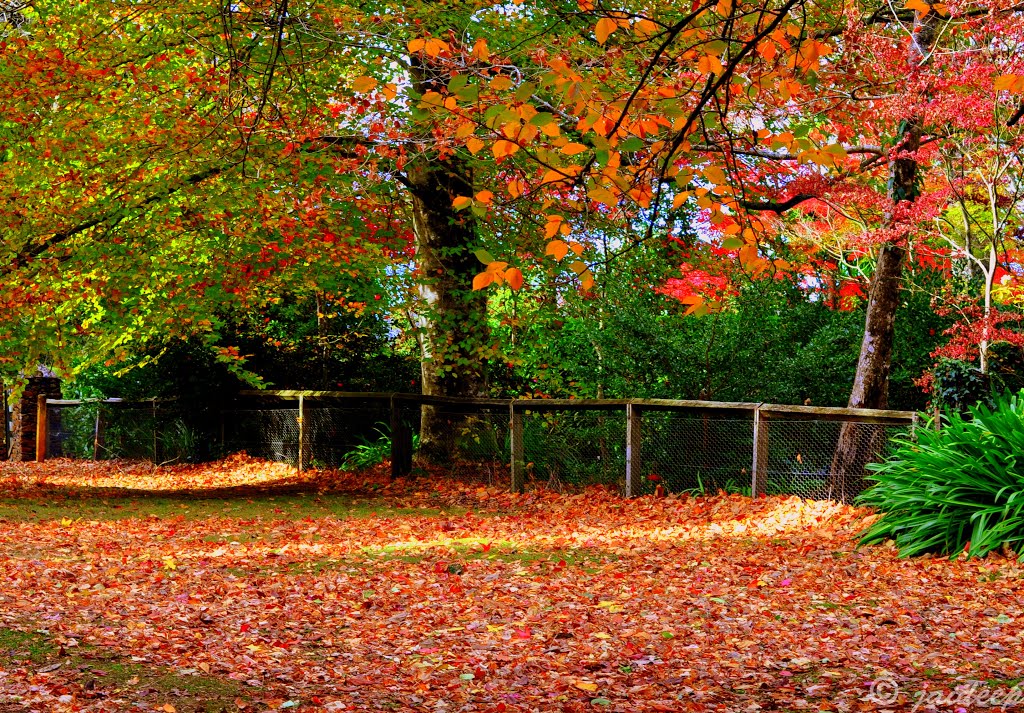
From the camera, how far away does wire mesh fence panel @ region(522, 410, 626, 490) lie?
12172 mm

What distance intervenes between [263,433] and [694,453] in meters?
8.10

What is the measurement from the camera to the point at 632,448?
1182 centimetres

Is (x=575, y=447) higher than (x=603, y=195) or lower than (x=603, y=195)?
lower

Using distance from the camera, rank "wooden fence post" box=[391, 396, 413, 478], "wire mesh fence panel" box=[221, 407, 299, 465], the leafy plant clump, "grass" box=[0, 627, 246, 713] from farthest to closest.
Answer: "wire mesh fence panel" box=[221, 407, 299, 465]
"wooden fence post" box=[391, 396, 413, 478]
the leafy plant clump
"grass" box=[0, 627, 246, 713]

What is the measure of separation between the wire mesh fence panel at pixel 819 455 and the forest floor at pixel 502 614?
300mm

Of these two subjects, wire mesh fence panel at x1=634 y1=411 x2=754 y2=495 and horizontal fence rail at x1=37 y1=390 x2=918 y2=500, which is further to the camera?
wire mesh fence panel at x1=634 y1=411 x2=754 y2=495

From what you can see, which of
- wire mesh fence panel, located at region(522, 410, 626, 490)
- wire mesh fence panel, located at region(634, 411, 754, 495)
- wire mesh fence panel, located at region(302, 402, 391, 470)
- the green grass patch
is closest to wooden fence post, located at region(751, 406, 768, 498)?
wire mesh fence panel, located at region(634, 411, 754, 495)

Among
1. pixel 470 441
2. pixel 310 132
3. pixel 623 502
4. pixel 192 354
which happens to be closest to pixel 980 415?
pixel 623 502

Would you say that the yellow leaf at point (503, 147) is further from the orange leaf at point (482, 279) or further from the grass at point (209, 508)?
the grass at point (209, 508)

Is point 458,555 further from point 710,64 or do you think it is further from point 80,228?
point 80,228

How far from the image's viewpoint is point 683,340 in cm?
1216

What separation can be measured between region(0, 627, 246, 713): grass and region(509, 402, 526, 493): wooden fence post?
24.7 feet

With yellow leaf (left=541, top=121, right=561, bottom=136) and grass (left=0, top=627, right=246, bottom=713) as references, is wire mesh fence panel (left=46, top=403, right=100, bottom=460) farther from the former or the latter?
yellow leaf (left=541, top=121, right=561, bottom=136)

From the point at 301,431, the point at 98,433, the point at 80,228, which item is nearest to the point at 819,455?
the point at 301,431
